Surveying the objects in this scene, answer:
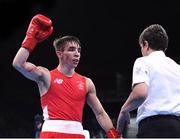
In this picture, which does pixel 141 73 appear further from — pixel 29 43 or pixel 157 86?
pixel 29 43

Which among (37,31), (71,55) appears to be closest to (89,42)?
(71,55)

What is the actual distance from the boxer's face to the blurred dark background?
13.5ft

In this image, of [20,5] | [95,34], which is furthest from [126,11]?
[20,5]

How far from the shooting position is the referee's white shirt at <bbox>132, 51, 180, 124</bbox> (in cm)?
311

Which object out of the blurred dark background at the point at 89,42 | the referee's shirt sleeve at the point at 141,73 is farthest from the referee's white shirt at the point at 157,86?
the blurred dark background at the point at 89,42

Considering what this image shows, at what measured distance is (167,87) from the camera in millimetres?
3150

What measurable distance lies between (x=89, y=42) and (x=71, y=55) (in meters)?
5.97

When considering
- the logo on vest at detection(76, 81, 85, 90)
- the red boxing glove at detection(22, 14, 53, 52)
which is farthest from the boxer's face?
the red boxing glove at detection(22, 14, 53, 52)

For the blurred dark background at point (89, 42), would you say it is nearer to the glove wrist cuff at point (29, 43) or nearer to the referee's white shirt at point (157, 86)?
the glove wrist cuff at point (29, 43)

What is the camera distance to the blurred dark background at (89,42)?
27.3 feet

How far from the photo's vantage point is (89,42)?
9.84m

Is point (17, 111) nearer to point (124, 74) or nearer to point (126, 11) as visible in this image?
point (124, 74)

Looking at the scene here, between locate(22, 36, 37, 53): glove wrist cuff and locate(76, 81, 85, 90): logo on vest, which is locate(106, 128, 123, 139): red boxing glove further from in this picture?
locate(22, 36, 37, 53): glove wrist cuff

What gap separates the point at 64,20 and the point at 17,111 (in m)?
2.96
